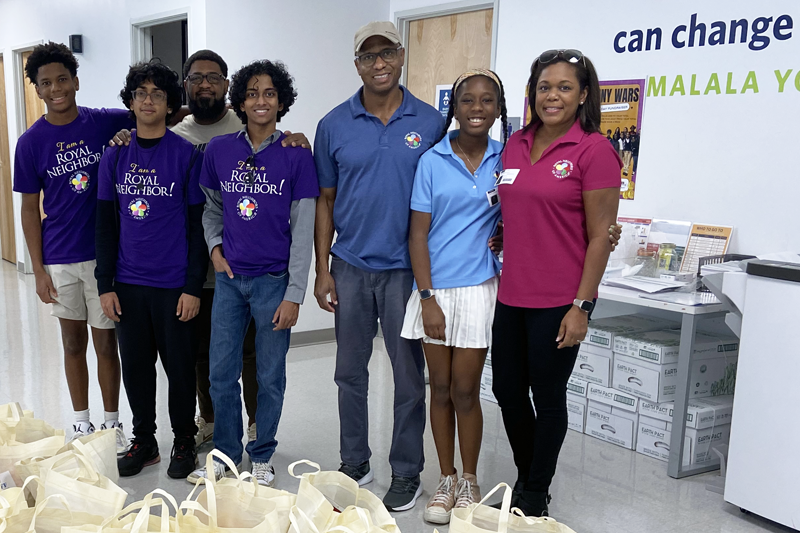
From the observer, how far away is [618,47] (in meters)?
3.50

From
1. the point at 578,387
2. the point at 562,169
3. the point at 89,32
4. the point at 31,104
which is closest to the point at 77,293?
the point at 562,169

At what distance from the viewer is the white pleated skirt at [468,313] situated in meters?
2.23

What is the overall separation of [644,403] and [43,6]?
628 cm

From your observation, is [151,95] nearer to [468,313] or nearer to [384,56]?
[384,56]

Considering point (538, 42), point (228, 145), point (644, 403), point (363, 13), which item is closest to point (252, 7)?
point (363, 13)

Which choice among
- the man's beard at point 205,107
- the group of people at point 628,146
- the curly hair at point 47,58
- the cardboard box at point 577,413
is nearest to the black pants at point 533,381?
the cardboard box at point 577,413

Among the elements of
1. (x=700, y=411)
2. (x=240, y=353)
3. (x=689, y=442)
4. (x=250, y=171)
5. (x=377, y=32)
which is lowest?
(x=689, y=442)

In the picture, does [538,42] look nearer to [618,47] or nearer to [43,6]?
[618,47]

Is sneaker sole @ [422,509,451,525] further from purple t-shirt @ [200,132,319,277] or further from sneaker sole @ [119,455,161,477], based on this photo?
sneaker sole @ [119,455,161,477]

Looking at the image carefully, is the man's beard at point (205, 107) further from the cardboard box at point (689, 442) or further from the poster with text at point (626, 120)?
the cardboard box at point (689, 442)

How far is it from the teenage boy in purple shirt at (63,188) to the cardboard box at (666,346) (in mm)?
2220

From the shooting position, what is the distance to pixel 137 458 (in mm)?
2639

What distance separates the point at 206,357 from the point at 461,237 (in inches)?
50.4

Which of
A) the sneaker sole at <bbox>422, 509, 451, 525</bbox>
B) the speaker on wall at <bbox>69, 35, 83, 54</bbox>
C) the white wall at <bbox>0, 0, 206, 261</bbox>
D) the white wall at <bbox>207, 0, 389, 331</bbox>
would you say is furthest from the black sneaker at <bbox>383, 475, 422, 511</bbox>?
the speaker on wall at <bbox>69, 35, 83, 54</bbox>
